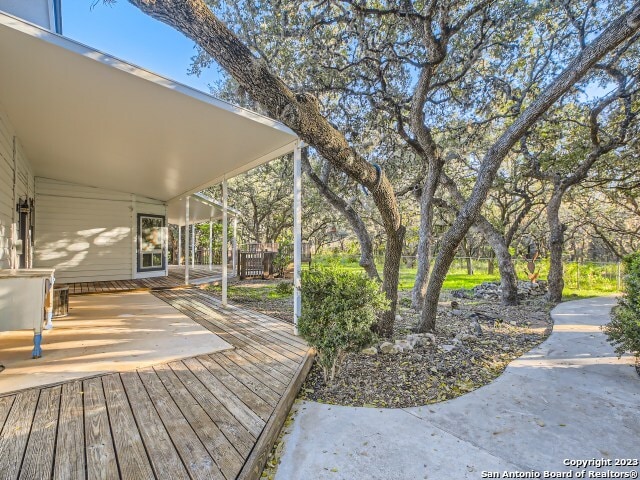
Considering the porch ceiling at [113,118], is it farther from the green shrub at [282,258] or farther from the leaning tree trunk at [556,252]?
the leaning tree trunk at [556,252]

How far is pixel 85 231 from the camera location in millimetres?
8344

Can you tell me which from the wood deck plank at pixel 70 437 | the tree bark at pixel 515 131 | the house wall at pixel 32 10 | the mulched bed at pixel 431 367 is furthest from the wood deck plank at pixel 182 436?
the house wall at pixel 32 10

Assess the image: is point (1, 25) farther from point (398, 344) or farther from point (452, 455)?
point (398, 344)

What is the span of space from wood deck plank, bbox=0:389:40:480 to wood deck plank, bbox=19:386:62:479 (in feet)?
0.09

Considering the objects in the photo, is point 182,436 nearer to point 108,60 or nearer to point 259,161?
point 108,60

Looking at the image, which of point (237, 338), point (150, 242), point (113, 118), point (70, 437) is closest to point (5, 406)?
point (70, 437)

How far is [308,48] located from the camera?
5.64m

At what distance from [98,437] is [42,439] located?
1.03ft

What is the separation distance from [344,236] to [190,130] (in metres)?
24.1

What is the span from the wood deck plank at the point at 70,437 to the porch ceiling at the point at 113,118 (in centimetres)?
267

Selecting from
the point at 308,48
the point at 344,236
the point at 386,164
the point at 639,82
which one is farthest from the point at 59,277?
the point at 344,236

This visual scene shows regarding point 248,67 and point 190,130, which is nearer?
point 248,67

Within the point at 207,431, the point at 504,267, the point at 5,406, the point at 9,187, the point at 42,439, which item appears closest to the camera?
the point at 42,439

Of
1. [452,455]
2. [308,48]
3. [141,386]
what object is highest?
[308,48]
